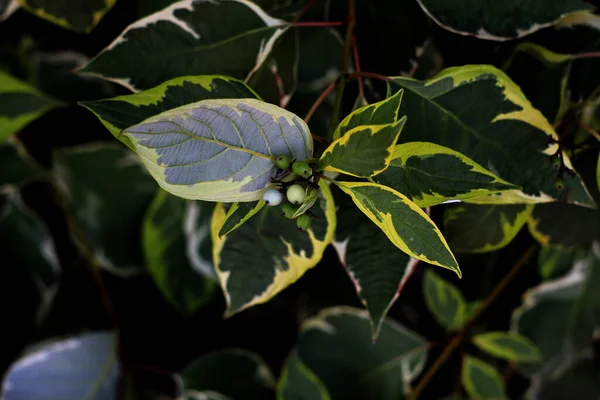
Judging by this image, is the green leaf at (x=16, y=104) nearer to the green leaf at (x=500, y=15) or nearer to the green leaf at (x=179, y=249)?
the green leaf at (x=179, y=249)

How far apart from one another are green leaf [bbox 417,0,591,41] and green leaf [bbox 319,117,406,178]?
0.17 meters

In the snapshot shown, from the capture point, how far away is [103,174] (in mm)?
591

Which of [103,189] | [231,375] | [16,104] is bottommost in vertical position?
[231,375]

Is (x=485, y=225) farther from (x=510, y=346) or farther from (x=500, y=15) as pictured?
(x=510, y=346)

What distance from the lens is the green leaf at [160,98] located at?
30 cm

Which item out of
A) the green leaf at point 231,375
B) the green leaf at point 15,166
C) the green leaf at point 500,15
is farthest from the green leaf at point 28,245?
the green leaf at point 500,15

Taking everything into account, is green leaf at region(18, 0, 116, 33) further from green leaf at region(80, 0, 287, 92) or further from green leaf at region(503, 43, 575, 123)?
green leaf at region(503, 43, 575, 123)

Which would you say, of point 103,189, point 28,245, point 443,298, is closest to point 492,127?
point 443,298

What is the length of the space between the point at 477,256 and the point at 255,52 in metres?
0.39

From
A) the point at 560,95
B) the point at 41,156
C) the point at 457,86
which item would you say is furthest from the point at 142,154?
the point at 41,156

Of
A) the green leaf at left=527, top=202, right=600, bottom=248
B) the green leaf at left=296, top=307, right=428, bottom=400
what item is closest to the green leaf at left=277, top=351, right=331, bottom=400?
the green leaf at left=296, top=307, right=428, bottom=400

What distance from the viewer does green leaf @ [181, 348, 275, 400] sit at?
25.1 inches

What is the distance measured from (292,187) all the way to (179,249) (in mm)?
351

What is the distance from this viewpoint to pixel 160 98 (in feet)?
1.04
